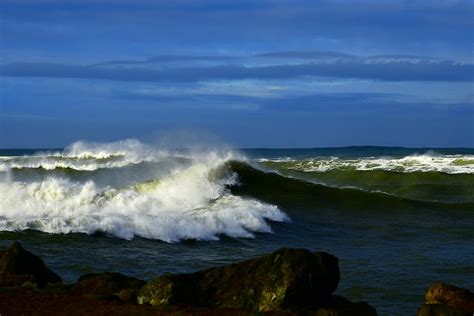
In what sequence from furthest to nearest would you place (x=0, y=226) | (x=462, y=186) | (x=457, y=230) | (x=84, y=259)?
(x=462, y=186)
(x=457, y=230)
(x=0, y=226)
(x=84, y=259)

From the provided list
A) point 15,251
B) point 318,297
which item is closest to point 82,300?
point 15,251

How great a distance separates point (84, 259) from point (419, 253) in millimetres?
6750

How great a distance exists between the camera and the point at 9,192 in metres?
20.5

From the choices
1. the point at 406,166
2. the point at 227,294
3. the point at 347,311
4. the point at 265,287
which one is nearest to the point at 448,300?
the point at 347,311

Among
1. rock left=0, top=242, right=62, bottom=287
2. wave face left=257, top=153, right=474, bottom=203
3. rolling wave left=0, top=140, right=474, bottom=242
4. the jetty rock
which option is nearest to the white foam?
wave face left=257, top=153, right=474, bottom=203

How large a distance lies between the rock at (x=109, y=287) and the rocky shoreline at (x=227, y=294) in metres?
0.01

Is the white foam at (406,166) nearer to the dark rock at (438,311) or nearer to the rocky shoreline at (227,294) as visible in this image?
the rocky shoreline at (227,294)

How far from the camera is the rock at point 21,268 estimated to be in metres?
10.1

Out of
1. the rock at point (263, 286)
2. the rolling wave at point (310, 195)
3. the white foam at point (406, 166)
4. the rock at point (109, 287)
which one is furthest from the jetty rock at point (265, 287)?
the white foam at point (406, 166)

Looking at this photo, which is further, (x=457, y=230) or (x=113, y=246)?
(x=457, y=230)

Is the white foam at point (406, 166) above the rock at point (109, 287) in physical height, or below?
above

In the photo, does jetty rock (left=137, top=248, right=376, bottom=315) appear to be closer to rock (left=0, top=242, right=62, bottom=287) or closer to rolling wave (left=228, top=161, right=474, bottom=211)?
rock (left=0, top=242, right=62, bottom=287)

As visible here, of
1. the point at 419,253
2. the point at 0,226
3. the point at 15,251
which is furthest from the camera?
the point at 0,226

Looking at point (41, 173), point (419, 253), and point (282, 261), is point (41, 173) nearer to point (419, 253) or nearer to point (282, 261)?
point (419, 253)
